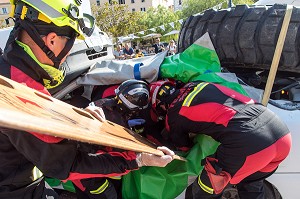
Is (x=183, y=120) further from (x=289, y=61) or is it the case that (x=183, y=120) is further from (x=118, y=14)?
(x=118, y=14)

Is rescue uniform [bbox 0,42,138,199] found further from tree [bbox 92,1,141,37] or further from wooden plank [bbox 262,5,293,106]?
tree [bbox 92,1,141,37]

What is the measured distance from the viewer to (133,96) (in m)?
2.47

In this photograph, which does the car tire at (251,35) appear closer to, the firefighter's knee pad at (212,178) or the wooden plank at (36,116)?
the firefighter's knee pad at (212,178)

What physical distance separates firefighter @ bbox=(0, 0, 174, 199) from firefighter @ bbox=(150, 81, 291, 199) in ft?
1.66

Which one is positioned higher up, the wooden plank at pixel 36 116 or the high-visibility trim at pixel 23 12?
the high-visibility trim at pixel 23 12

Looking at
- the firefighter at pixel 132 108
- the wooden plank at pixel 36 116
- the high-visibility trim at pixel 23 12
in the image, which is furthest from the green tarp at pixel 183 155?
the high-visibility trim at pixel 23 12

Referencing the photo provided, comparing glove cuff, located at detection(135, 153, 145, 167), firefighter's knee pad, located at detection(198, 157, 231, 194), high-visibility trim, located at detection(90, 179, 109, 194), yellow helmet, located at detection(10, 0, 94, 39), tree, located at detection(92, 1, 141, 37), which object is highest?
yellow helmet, located at detection(10, 0, 94, 39)

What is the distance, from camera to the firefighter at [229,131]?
7.40 feet

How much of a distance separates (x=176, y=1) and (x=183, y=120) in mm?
81351

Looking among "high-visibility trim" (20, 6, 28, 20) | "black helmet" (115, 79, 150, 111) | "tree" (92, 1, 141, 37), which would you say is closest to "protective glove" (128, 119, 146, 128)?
"black helmet" (115, 79, 150, 111)

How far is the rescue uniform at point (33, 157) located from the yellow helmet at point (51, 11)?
183 mm

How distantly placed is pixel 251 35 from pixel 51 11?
1630mm

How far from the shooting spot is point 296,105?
8.59 feet

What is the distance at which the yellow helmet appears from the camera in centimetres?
176
